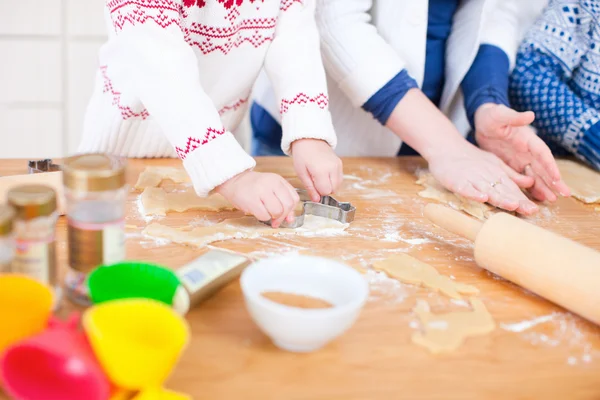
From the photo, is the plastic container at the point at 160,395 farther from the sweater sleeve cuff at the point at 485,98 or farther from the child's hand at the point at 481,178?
the sweater sleeve cuff at the point at 485,98

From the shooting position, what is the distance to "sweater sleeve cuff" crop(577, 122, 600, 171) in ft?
4.11

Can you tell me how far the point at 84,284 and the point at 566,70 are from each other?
1107 millimetres

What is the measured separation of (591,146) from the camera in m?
1.26

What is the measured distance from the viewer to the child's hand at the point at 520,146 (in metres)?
1.08

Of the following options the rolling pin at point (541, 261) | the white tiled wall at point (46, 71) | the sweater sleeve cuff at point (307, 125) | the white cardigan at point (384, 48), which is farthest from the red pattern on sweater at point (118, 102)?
the white tiled wall at point (46, 71)

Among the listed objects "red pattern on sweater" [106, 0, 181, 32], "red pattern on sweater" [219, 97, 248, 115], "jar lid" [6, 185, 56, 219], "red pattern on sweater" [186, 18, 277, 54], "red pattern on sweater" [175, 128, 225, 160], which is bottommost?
"red pattern on sweater" [219, 97, 248, 115]

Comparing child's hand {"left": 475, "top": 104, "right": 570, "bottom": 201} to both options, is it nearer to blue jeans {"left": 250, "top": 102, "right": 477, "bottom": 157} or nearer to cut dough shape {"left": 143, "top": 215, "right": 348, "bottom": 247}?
blue jeans {"left": 250, "top": 102, "right": 477, "bottom": 157}

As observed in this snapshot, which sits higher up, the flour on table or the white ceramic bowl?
the white ceramic bowl

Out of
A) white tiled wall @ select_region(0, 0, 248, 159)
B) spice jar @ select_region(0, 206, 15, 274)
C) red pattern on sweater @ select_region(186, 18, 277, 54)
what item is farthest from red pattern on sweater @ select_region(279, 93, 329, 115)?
white tiled wall @ select_region(0, 0, 248, 159)

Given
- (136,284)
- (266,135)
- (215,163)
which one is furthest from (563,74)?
(136,284)

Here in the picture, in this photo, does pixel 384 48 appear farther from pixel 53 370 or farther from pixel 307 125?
pixel 53 370

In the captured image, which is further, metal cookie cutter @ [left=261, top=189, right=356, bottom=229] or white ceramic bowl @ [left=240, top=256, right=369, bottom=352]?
metal cookie cutter @ [left=261, top=189, right=356, bottom=229]

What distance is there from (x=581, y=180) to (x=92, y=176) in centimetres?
95

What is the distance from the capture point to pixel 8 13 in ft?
7.07
